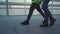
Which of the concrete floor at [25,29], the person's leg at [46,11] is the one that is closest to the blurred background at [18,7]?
the concrete floor at [25,29]

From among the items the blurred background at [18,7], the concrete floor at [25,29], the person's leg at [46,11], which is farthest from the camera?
the blurred background at [18,7]

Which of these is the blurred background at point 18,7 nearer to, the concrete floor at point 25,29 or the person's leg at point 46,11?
the concrete floor at point 25,29

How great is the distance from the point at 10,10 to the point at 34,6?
2.67 metres

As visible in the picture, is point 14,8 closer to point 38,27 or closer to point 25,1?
point 25,1

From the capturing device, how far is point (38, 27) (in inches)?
273

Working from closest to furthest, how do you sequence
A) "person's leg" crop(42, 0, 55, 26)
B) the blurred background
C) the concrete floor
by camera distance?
the concrete floor < "person's leg" crop(42, 0, 55, 26) < the blurred background

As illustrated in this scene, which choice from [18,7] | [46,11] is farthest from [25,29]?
[18,7]

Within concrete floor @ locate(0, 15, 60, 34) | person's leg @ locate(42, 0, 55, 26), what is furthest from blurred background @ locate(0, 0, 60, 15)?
person's leg @ locate(42, 0, 55, 26)

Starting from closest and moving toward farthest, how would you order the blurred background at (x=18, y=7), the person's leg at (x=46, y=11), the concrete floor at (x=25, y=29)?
the concrete floor at (x=25, y=29) → the person's leg at (x=46, y=11) → the blurred background at (x=18, y=7)

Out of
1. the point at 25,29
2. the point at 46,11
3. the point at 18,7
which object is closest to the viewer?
the point at 25,29

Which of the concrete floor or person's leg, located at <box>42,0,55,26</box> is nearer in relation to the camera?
the concrete floor

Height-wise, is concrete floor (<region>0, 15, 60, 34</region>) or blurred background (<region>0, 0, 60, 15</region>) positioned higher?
blurred background (<region>0, 0, 60, 15</region>)

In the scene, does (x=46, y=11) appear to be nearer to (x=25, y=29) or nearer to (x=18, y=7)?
(x=25, y=29)

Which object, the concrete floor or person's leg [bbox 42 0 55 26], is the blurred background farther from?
person's leg [bbox 42 0 55 26]
